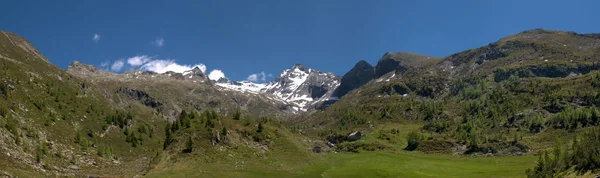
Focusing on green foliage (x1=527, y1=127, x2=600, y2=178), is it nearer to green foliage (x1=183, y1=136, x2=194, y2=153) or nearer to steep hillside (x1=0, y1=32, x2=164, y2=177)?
green foliage (x1=183, y1=136, x2=194, y2=153)

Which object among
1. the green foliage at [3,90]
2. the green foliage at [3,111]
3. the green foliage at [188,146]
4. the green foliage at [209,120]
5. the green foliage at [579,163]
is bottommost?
the green foliage at [579,163]

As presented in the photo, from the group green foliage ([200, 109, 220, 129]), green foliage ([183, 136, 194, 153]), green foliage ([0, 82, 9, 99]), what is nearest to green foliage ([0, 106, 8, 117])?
green foliage ([0, 82, 9, 99])

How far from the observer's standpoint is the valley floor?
109688 mm

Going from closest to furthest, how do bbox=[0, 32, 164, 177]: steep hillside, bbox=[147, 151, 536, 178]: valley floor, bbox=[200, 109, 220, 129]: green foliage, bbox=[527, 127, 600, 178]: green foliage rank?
bbox=[527, 127, 600, 178]: green foliage → bbox=[147, 151, 536, 178]: valley floor → bbox=[0, 32, 164, 177]: steep hillside → bbox=[200, 109, 220, 129]: green foliage

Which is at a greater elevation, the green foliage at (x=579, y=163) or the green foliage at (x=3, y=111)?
the green foliage at (x=3, y=111)

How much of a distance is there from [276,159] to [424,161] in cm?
5988

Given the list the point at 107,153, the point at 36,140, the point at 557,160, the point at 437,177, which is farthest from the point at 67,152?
the point at 557,160

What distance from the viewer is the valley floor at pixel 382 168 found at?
10969cm

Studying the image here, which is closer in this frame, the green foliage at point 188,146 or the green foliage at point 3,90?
the green foliage at point 188,146

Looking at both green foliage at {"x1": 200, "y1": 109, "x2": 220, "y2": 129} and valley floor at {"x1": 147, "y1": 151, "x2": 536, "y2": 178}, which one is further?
green foliage at {"x1": 200, "y1": 109, "x2": 220, "y2": 129}

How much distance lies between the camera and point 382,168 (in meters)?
134

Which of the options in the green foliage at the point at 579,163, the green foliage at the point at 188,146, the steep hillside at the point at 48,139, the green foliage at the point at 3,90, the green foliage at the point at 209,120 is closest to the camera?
the green foliage at the point at 579,163

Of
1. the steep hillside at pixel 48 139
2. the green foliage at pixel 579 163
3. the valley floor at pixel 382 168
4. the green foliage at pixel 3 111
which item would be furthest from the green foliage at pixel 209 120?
the green foliage at pixel 579 163

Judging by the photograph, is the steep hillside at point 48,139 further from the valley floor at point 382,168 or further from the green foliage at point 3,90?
the valley floor at point 382,168
